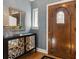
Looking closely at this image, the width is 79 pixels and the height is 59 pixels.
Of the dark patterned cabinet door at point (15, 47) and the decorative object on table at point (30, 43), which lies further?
the decorative object on table at point (30, 43)

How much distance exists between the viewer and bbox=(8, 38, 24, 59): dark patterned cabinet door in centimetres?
223

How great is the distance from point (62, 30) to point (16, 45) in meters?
1.63

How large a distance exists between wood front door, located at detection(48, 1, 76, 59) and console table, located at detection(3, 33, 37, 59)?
31.1 inches

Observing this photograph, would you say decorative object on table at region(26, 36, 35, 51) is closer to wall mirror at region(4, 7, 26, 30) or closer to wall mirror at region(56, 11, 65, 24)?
wall mirror at region(4, 7, 26, 30)

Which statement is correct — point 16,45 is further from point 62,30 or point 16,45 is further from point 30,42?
point 62,30

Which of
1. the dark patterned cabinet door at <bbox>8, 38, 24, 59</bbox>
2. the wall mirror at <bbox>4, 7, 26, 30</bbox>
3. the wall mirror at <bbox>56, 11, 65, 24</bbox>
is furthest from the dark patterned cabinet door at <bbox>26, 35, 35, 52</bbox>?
the wall mirror at <bbox>56, 11, 65, 24</bbox>

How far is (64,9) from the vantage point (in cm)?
277

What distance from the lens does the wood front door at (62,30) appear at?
8.65 feet

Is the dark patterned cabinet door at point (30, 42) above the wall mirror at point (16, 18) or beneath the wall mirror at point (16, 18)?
beneath

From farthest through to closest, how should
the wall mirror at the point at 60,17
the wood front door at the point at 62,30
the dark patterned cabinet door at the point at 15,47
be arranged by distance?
the wall mirror at the point at 60,17, the wood front door at the point at 62,30, the dark patterned cabinet door at the point at 15,47

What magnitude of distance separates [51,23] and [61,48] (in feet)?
3.25

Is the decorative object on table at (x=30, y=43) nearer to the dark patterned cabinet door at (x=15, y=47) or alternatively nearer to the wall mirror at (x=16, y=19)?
the dark patterned cabinet door at (x=15, y=47)

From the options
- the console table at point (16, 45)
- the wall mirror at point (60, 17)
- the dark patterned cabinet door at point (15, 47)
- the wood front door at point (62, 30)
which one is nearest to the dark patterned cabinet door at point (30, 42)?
the console table at point (16, 45)

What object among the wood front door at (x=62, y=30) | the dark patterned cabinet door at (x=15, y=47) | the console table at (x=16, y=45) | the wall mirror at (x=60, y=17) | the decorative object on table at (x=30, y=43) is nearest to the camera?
the console table at (x=16, y=45)
